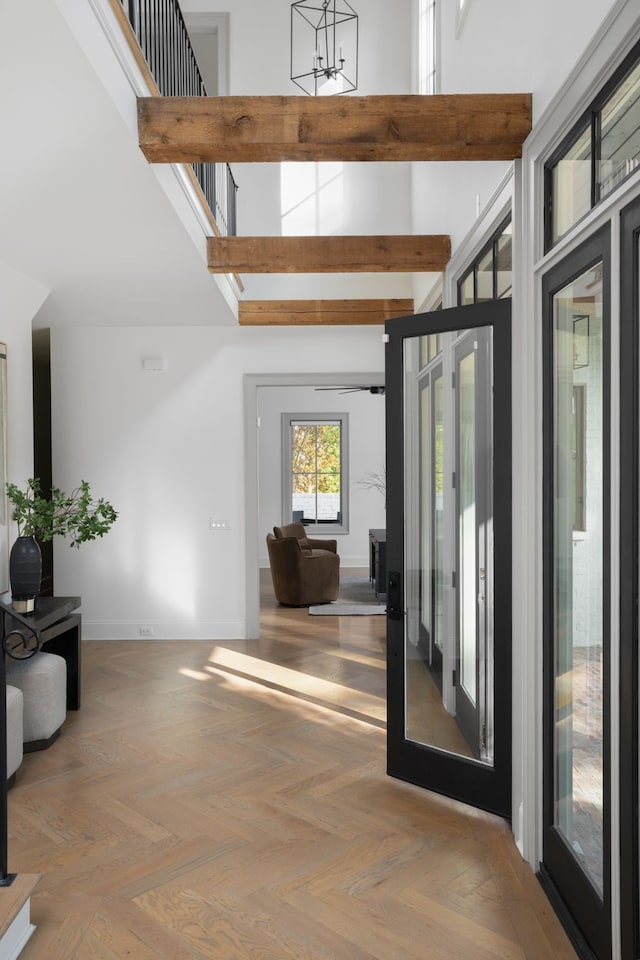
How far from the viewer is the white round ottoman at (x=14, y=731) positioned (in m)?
3.76

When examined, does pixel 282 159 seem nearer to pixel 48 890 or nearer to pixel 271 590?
pixel 48 890

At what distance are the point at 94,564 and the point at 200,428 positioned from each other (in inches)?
63.8

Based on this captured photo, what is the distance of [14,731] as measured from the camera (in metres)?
3.83

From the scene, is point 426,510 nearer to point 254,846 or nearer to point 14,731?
point 254,846

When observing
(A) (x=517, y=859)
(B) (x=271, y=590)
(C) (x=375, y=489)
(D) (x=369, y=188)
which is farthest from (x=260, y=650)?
(C) (x=375, y=489)

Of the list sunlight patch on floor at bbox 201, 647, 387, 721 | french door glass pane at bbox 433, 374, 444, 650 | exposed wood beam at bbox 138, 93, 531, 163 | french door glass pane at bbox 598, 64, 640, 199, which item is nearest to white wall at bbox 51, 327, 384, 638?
sunlight patch on floor at bbox 201, 647, 387, 721

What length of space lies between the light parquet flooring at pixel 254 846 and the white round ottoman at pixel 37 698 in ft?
0.38

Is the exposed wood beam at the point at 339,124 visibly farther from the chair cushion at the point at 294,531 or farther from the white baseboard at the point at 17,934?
the chair cushion at the point at 294,531

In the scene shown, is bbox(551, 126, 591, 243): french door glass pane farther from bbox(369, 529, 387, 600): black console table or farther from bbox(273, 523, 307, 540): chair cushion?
bbox(273, 523, 307, 540): chair cushion

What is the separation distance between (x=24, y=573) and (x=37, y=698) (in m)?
0.73

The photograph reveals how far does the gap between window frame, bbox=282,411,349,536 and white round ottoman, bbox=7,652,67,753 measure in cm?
756

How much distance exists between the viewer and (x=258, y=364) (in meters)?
7.27

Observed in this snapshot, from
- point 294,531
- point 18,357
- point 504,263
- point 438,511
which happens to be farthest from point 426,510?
point 294,531

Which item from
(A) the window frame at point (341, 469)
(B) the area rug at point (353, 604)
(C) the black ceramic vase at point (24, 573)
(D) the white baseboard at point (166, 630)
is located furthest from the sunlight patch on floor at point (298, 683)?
(A) the window frame at point (341, 469)
